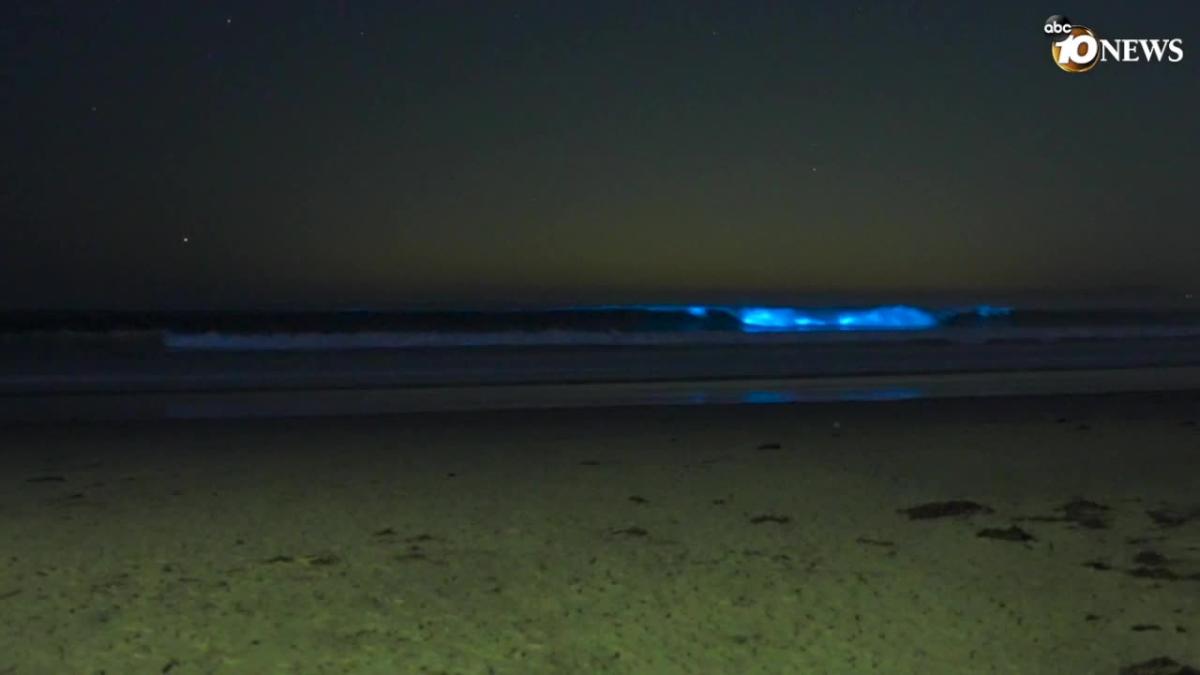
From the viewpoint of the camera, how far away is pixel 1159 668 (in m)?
2.35

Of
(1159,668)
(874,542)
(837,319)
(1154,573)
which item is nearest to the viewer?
(1159,668)

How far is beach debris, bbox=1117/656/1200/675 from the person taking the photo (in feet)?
7.62

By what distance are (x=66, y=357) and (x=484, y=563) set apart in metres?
7.44

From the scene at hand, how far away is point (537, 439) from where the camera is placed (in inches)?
200

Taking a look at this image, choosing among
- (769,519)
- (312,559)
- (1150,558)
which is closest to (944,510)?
(769,519)

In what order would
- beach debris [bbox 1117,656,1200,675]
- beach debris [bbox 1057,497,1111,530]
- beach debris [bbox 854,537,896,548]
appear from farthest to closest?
beach debris [bbox 1057,497,1111,530]
beach debris [bbox 854,537,896,548]
beach debris [bbox 1117,656,1200,675]

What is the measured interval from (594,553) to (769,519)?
0.63 meters

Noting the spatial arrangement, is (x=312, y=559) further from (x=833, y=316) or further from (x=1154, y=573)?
(x=833, y=316)

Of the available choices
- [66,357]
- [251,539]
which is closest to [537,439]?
[251,539]

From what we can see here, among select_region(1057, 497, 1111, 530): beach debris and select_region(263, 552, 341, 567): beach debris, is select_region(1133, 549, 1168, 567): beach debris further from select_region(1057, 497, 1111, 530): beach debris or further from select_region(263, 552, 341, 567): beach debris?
select_region(263, 552, 341, 567): beach debris

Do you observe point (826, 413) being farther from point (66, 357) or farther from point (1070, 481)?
point (66, 357)

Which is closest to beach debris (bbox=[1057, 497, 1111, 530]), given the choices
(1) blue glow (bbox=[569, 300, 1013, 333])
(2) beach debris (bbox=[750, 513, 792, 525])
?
(2) beach debris (bbox=[750, 513, 792, 525])

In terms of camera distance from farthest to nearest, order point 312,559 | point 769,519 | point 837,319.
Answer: point 837,319, point 769,519, point 312,559

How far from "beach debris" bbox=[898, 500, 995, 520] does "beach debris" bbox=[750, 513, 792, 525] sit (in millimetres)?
365
